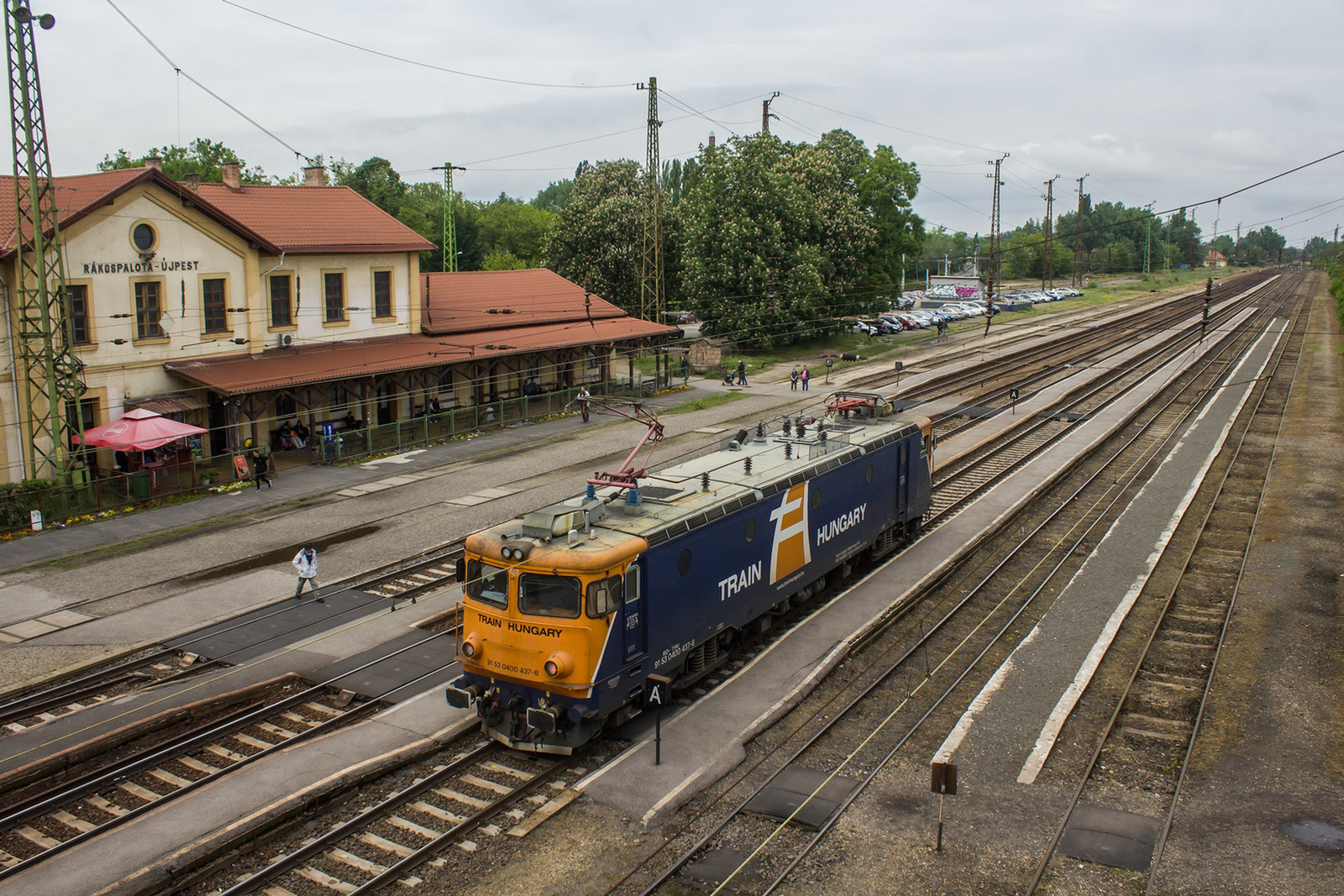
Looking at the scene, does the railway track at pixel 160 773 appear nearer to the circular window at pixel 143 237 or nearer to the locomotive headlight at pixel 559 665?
the locomotive headlight at pixel 559 665

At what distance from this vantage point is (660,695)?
1530cm

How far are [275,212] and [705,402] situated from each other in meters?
21.3

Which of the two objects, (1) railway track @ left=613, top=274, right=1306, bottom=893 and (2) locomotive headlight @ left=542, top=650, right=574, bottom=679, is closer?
(1) railway track @ left=613, top=274, right=1306, bottom=893

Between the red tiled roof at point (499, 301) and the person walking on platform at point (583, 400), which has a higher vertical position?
the red tiled roof at point (499, 301)

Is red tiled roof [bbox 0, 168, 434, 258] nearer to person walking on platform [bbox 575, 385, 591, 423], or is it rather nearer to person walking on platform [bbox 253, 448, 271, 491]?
person walking on platform [bbox 253, 448, 271, 491]

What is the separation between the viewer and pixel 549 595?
47.1 feet

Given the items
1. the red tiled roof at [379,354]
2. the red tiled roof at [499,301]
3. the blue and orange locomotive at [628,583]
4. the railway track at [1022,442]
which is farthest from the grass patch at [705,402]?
the blue and orange locomotive at [628,583]

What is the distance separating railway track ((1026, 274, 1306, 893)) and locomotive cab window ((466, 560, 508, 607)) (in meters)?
7.82

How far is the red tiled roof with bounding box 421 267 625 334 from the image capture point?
4850 cm

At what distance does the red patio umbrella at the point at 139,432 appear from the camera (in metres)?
30.7

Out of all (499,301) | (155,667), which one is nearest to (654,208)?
(499,301)

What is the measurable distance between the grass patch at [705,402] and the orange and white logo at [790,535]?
28.9 m

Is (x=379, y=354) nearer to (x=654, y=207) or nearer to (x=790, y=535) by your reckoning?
(x=654, y=207)

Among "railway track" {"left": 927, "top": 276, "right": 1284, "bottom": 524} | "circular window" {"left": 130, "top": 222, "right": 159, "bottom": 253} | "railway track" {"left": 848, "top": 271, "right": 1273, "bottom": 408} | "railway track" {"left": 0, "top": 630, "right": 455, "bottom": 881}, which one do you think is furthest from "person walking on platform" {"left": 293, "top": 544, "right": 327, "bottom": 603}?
"railway track" {"left": 848, "top": 271, "right": 1273, "bottom": 408}
